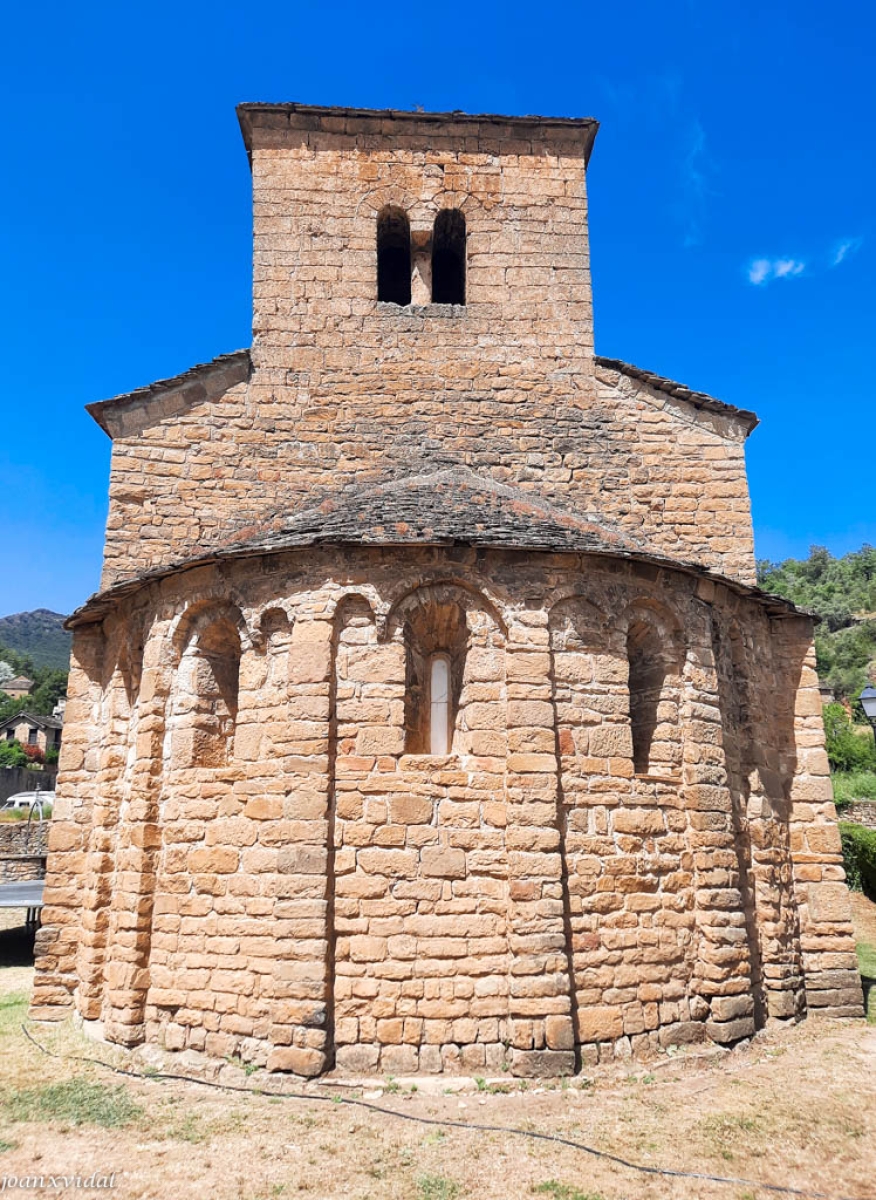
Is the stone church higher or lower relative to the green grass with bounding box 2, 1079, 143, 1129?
higher

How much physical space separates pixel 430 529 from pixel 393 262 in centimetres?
709

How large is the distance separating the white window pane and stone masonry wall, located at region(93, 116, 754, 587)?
2.69m

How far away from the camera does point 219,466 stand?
1066 cm

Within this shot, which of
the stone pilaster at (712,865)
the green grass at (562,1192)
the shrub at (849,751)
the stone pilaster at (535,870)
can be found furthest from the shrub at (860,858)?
the green grass at (562,1192)

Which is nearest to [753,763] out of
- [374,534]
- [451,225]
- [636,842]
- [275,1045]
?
[636,842]

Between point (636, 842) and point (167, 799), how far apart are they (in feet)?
14.4

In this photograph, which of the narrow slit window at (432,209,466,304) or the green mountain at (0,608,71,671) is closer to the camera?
the narrow slit window at (432,209,466,304)

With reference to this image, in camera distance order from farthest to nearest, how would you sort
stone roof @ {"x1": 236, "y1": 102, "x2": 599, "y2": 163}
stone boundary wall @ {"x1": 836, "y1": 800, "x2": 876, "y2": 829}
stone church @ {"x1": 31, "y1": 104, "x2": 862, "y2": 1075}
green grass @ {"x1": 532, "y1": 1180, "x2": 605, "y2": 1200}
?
stone boundary wall @ {"x1": 836, "y1": 800, "x2": 876, "y2": 829}
stone roof @ {"x1": 236, "y1": 102, "x2": 599, "y2": 163}
stone church @ {"x1": 31, "y1": 104, "x2": 862, "y2": 1075}
green grass @ {"x1": 532, "y1": 1180, "x2": 605, "y2": 1200}

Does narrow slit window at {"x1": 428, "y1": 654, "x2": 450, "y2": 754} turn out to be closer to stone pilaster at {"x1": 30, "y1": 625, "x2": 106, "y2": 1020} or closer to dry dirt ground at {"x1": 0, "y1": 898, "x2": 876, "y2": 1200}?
dry dirt ground at {"x1": 0, "y1": 898, "x2": 876, "y2": 1200}

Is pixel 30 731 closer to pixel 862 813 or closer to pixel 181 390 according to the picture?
pixel 862 813

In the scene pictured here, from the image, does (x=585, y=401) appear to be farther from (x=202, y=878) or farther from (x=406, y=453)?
(x=202, y=878)

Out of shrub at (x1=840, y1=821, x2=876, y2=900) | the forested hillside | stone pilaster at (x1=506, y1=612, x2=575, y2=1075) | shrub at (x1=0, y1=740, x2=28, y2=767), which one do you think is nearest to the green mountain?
shrub at (x1=0, y1=740, x2=28, y2=767)

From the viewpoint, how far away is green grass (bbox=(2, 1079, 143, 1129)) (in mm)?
6305

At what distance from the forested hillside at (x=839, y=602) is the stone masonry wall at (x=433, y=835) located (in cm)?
3175
